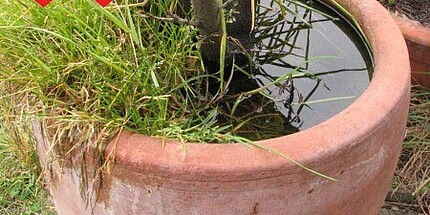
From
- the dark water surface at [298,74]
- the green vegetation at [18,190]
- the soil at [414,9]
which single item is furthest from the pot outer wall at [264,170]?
the soil at [414,9]

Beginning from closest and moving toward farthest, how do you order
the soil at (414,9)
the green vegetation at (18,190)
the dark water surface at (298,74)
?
the dark water surface at (298,74) → the green vegetation at (18,190) → the soil at (414,9)

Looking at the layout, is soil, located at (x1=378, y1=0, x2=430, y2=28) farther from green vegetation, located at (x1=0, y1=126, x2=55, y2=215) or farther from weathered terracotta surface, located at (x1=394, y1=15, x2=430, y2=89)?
green vegetation, located at (x1=0, y1=126, x2=55, y2=215)

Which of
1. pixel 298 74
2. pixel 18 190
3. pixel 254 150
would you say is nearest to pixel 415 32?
pixel 298 74

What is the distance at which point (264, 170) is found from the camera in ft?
3.28

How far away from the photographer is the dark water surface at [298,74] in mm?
1267

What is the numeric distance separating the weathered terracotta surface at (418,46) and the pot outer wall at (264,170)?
76cm

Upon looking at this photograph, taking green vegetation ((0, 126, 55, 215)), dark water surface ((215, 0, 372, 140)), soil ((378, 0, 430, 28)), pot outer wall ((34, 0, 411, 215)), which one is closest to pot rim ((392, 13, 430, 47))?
soil ((378, 0, 430, 28))

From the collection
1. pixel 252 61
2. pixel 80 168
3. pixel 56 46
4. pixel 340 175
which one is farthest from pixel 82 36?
pixel 340 175

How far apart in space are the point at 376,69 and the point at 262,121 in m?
0.23

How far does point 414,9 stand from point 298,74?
970 millimetres

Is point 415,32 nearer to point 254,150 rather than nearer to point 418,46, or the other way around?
point 418,46

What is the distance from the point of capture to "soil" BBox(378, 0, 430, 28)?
6.72 feet

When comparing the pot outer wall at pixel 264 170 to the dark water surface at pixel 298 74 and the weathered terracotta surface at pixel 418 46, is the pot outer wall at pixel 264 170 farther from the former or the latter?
the weathered terracotta surface at pixel 418 46

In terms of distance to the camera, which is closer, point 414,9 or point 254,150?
point 254,150
